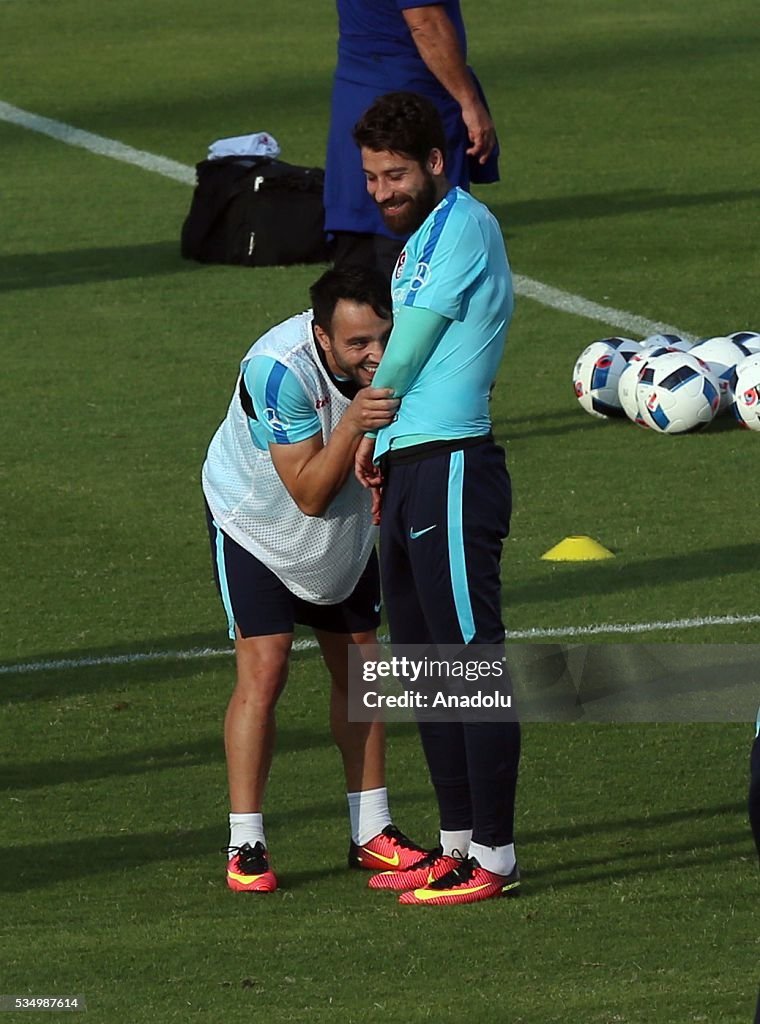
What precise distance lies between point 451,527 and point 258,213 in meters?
9.10

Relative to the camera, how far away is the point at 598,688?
7.29 meters

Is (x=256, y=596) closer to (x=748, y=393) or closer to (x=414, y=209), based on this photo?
(x=414, y=209)

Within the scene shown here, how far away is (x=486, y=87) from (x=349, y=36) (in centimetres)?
1257

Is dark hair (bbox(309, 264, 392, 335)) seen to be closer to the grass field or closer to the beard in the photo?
the beard

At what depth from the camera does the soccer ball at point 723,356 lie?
10453mm

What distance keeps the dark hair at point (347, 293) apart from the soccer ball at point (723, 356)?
16.9 feet

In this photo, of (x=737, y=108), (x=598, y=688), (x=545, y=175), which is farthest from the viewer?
(x=737, y=108)

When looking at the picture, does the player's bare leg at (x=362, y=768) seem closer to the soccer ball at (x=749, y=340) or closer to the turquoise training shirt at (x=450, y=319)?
the turquoise training shirt at (x=450, y=319)

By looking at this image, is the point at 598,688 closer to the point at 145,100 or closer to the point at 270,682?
the point at 270,682

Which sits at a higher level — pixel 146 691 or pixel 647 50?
pixel 647 50

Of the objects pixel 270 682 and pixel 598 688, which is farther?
pixel 598 688

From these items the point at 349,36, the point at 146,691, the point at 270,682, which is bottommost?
the point at 146,691

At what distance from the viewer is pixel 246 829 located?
574 centimetres

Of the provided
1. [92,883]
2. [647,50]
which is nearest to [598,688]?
[92,883]
